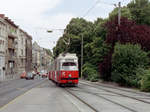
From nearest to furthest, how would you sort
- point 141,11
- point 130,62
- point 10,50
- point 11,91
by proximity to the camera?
point 11,91
point 130,62
point 141,11
point 10,50

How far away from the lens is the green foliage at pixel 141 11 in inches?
1954

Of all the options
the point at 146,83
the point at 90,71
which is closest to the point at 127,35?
the point at 146,83

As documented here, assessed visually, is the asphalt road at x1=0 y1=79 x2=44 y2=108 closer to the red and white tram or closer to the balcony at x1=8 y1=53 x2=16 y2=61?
the red and white tram

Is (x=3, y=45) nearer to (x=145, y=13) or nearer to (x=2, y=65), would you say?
(x=2, y=65)

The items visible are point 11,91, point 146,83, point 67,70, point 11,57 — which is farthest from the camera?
point 11,57

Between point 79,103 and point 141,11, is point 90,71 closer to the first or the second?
point 141,11

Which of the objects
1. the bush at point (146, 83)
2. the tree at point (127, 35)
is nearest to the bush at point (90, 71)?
the tree at point (127, 35)

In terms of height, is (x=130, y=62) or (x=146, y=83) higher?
(x=130, y=62)

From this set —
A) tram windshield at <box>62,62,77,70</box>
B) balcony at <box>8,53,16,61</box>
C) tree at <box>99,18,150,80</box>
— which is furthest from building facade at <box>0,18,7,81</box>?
tram windshield at <box>62,62,77,70</box>

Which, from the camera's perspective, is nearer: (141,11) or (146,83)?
(146,83)

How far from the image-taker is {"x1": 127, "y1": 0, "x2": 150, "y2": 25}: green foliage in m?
49.6

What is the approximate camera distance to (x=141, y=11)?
50.0 meters

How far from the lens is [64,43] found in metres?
64.6

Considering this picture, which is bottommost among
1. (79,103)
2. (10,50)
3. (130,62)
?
(79,103)
